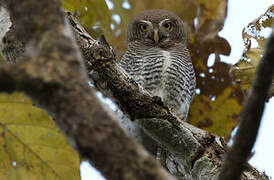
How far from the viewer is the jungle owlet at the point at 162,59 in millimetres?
4156

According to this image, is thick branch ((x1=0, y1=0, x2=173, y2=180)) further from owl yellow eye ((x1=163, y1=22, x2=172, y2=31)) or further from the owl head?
owl yellow eye ((x1=163, y1=22, x2=172, y2=31))

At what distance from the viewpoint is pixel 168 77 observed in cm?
418

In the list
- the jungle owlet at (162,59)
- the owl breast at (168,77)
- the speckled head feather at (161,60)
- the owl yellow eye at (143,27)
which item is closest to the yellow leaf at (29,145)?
the speckled head feather at (161,60)

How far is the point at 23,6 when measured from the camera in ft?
2.77

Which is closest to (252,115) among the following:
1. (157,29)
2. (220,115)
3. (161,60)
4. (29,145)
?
(29,145)

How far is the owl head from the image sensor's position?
→ 4828 mm

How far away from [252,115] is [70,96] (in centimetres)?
33

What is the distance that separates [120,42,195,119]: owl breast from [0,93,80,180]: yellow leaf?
2.37 metres

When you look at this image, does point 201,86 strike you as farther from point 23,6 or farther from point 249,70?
point 23,6

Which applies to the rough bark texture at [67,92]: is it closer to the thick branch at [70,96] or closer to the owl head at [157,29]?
the thick branch at [70,96]

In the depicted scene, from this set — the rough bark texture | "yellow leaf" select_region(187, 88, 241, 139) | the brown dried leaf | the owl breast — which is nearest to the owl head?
the owl breast

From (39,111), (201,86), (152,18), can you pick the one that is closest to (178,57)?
(201,86)

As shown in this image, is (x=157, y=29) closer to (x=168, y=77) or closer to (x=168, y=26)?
(x=168, y=26)

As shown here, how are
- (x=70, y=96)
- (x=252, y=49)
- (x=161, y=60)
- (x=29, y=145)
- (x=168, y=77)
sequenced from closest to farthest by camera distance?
1. (x=70, y=96)
2. (x=29, y=145)
3. (x=252, y=49)
4. (x=168, y=77)
5. (x=161, y=60)
